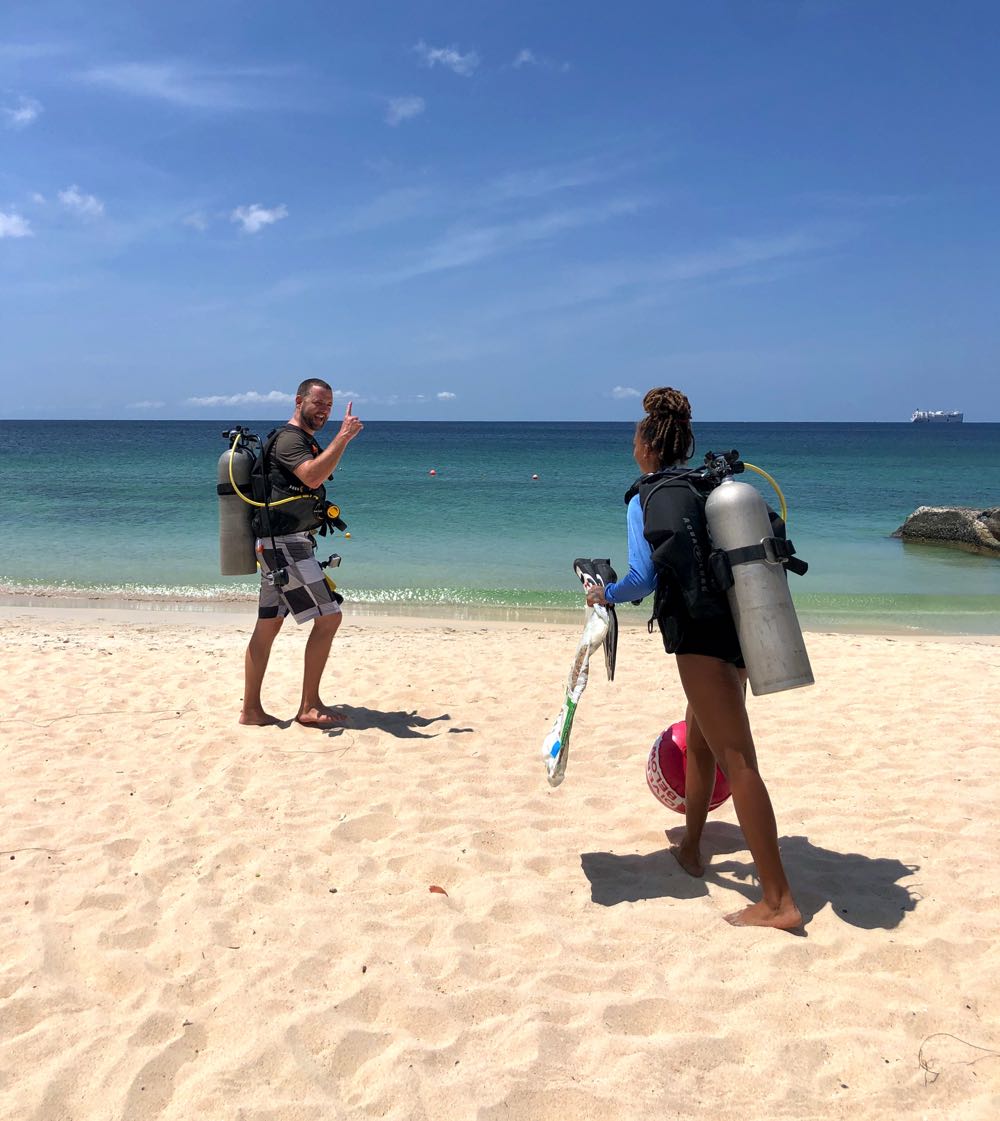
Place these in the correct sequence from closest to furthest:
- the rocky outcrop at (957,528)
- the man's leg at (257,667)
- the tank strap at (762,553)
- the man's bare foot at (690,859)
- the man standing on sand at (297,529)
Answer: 1. the tank strap at (762,553)
2. the man's bare foot at (690,859)
3. the man standing on sand at (297,529)
4. the man's leg at (257,667)
5. the rocky outcrop at (957,528)

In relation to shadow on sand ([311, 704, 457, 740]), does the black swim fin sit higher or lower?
higher

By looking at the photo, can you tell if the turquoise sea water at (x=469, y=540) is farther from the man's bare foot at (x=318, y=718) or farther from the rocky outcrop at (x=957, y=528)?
the man's bare foot at (x=318, y=718)

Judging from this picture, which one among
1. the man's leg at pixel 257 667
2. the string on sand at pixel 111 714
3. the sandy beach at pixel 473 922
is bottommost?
the sandy beach at pixel 473 922

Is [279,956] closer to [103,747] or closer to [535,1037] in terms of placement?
[535,1037]

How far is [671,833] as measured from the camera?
4191 mm

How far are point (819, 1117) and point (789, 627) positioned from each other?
1.48m

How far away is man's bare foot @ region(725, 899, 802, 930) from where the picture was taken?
3219mm

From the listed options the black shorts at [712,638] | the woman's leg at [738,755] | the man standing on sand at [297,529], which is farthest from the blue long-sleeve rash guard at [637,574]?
the man standing on sand at [297,529]

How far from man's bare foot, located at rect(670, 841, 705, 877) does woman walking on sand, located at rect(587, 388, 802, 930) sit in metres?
0.44

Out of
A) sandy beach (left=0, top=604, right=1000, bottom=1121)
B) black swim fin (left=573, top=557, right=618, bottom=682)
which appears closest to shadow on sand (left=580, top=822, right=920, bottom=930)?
sandy beach (left=0, top=604, right=1000, bottom=1121)

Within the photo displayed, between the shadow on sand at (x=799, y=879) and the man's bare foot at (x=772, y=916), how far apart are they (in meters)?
0.16

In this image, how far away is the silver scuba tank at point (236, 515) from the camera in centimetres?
525

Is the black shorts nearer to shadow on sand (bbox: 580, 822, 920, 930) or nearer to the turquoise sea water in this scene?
shadow on sand (bbox: 580, 822, 920, 930)

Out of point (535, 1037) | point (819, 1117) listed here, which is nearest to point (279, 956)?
point (535, 1037)
